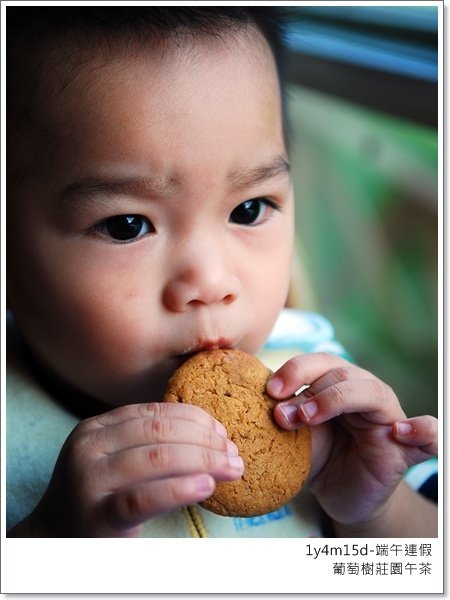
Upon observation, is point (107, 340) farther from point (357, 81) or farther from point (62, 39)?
point (357, 81)

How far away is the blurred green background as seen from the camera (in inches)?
39.5

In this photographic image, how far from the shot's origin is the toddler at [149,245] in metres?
0.61

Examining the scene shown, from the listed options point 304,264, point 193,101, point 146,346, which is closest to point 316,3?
point 193,101

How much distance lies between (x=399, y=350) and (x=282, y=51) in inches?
20.0

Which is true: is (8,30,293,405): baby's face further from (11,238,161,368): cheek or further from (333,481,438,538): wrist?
(333,481,438,538): wrist

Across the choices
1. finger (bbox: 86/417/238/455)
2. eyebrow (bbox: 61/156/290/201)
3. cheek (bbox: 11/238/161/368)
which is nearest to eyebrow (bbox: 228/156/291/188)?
eyebrow (bbox: 61/156/290/201)

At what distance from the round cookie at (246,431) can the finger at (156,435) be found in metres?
0.04

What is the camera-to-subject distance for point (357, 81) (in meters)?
1.15

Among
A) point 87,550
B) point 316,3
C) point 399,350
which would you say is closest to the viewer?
point 87,550

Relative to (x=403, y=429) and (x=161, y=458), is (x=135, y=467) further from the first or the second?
(x=403, y=429)

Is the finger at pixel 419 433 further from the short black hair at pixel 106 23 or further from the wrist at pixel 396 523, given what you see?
the short black hair at pixel 106 23

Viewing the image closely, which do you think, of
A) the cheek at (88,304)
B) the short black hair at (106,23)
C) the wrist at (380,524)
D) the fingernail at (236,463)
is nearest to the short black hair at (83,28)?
the short black hair at (106,23)

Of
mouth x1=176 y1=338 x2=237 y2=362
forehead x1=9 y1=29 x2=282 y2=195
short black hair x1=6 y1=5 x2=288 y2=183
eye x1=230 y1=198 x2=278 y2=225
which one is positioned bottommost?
mouth x1=176 y1=338 x2=237 y2=362

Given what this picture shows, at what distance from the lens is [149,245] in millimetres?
650
